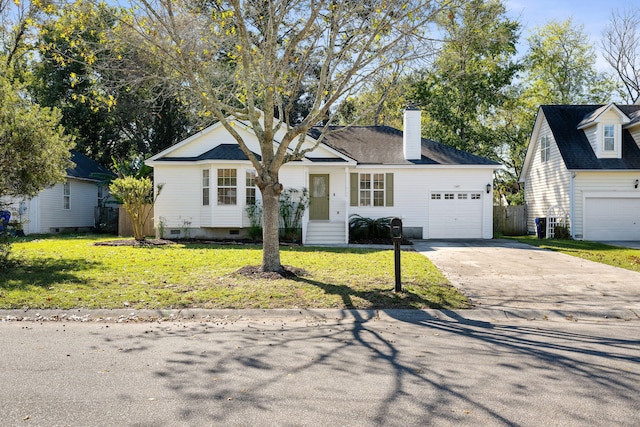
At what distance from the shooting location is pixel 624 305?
303 inches

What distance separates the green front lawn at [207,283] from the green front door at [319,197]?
8.00 m

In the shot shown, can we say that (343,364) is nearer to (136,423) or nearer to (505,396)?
(505,396)

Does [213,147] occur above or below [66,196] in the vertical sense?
above

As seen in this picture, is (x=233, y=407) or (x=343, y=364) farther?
(x=343, y=364)

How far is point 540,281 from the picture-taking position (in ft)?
32.4

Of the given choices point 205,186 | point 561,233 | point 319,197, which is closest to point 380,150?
point 319,197

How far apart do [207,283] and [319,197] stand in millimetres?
12509

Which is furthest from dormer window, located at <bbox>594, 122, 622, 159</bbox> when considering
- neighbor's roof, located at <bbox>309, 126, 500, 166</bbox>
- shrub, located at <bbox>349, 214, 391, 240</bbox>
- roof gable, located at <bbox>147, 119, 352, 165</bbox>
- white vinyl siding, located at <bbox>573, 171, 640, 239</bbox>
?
roof gable, located at <bbox>147, 119, 352, 165</bbox>

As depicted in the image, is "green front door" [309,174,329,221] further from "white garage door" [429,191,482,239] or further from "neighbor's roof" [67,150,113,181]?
"neighbor's roof" [67,150,113,181]

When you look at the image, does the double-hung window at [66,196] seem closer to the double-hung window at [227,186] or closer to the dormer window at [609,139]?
the double-hung window at [227,186]

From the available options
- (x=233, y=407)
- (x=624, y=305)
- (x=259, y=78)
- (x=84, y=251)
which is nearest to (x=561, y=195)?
(x=624, y=305)

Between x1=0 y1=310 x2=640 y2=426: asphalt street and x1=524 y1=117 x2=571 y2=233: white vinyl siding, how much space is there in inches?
677

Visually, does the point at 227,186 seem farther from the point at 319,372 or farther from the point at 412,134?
the point at 319,372

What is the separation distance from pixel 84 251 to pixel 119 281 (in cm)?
590
